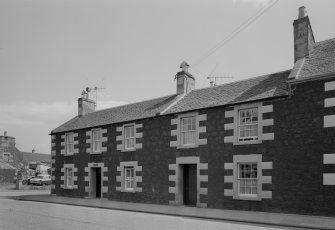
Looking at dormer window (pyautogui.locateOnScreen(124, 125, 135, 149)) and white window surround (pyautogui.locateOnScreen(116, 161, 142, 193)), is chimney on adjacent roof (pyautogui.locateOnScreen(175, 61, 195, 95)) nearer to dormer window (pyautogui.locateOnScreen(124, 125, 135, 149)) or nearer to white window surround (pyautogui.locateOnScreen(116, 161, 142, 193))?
dormer window (pyautogui.locateOnScreen(124, 125, 135, 149))

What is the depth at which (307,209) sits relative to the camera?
14898mm

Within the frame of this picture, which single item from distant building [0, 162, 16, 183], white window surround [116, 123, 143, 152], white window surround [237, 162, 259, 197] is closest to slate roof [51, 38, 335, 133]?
white window surround [116, 123, 143, 152]

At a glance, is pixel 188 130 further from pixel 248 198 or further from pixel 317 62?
pixel 317 62

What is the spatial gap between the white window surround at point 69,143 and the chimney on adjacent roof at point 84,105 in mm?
3070

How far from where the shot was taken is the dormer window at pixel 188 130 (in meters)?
20.0

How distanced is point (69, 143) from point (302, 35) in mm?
19895

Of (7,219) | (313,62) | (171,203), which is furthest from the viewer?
(171,203)

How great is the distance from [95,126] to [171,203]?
9354 mm

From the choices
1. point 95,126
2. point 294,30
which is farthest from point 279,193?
point 95,126

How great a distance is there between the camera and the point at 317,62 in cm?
1684

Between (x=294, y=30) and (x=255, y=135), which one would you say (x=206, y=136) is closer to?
(x=255, y=135)

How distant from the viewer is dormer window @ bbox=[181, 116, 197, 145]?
786 inches

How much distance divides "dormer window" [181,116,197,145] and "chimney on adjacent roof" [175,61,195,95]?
12.2ft

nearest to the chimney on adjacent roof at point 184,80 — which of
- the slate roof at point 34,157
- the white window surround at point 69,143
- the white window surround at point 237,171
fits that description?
the white window surround at point 237,171
